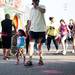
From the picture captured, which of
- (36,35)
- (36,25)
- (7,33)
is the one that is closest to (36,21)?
(36,25)

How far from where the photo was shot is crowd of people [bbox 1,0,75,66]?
54.9ft

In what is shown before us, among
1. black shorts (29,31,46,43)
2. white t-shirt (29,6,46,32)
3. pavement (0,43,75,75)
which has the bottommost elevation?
pavement (0,43,75,75)

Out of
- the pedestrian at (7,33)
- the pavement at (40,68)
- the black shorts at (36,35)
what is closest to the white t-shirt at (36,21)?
the black shorts at (36,35)

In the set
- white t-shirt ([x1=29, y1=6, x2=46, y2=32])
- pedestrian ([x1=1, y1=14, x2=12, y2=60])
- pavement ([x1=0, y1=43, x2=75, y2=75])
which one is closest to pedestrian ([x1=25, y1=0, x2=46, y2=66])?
white t-shirt ([x1=29, y1=6, x2=46, y2=32])

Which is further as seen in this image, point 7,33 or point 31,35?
point 7,33

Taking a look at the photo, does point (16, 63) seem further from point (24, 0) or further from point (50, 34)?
point (24, 0)

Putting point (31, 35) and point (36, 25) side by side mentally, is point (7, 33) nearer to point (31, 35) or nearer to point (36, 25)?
point (31, 35)

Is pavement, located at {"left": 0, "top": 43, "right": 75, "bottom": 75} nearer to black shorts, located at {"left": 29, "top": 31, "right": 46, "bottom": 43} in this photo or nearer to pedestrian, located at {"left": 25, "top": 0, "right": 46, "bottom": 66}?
pedestrian, located at {"left": 25, "top": 0, "right": 46, "bottom": 66}

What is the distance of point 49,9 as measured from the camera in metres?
29.7

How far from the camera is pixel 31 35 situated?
1680cm

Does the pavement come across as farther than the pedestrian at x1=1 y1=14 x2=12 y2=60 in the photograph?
No

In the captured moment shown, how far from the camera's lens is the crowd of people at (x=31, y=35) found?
16719mm

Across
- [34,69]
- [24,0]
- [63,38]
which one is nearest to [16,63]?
[34,69]

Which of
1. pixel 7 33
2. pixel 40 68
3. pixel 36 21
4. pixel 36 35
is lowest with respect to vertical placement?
pixel 40 68
